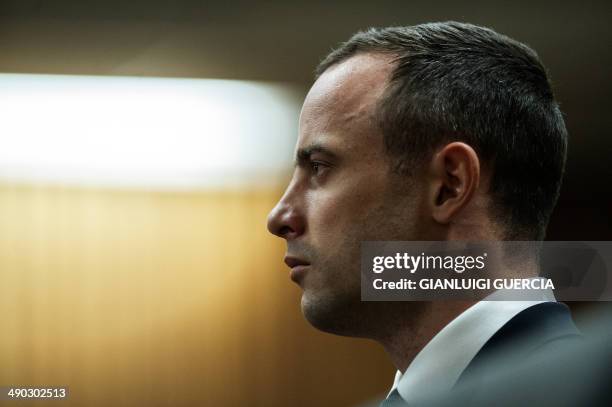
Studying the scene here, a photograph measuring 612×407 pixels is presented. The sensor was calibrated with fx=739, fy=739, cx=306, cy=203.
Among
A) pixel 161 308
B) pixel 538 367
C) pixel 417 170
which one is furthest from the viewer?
pixel 161 308

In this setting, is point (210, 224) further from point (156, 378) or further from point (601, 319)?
point (601, 319)

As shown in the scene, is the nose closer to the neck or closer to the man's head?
the man's head

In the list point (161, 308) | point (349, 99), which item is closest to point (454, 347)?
point (349, 99)

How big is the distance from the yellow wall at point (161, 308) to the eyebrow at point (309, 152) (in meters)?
0.58

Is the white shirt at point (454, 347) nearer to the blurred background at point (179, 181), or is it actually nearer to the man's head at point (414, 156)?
the man's head at point (414, 156)

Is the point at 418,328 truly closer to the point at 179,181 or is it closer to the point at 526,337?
the point at 526,337

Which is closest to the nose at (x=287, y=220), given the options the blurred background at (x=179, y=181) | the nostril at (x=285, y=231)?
the nostril at (x=285, y=231)

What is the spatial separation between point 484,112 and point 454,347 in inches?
9.7

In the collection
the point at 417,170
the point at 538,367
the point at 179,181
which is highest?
the point at 179,181

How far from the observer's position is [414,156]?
78 centimetres

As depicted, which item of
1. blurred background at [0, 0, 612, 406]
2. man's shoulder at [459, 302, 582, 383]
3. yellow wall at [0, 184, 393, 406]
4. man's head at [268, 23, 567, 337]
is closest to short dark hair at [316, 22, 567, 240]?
man's head at [268, 23, 567, 337]

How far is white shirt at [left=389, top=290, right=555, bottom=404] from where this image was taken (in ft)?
2.36

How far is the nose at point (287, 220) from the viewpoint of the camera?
2.67 feet

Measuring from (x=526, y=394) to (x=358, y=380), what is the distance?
0.69m
